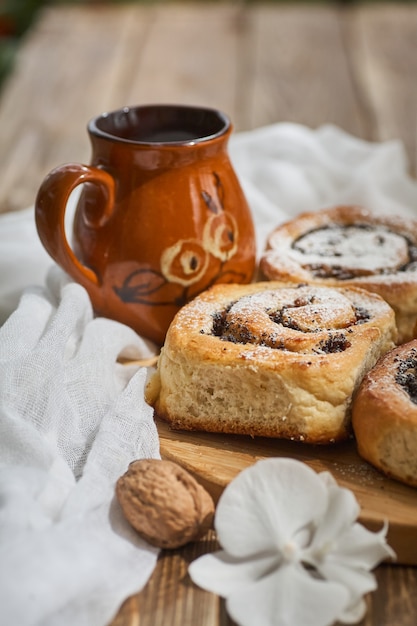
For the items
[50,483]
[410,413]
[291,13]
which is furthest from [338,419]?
[291,13]

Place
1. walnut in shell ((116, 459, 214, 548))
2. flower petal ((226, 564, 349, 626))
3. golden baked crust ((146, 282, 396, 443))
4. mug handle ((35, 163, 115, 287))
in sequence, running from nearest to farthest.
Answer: flower petal ((226, 564, 349, 626))
walnut in shell ((116, 459, 214, 548))
golden baked crust ((146, 282, 396, 443))
mug handle ((35, 163, 115, 287))

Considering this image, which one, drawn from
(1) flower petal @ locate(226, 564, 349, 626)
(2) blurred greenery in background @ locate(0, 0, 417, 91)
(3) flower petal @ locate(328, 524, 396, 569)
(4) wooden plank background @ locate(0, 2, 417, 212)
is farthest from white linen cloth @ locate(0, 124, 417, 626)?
(2) blurred greenery in background @ locate(0, 0, 417, 91)

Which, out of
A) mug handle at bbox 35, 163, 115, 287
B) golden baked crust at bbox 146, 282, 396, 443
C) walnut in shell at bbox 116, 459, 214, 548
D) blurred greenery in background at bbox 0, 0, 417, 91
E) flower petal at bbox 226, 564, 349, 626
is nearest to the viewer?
flower petal at bbox 226, 564, 349, 626

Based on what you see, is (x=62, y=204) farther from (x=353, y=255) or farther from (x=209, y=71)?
(x=209, y=71)

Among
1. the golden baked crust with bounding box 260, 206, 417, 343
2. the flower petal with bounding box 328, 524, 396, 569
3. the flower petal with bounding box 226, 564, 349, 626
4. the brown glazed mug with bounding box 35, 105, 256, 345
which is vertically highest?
the brown glazed mug with bounding box 35, 105, 256, 345

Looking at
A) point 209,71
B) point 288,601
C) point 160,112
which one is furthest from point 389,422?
point 209,71

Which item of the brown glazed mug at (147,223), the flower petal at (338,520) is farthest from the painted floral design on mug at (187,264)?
the flower petal at (338,520)

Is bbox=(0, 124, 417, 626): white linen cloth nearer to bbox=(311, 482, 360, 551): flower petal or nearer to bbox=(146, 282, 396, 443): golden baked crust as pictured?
bbox=(146, 282, 396, 443): golden baked crust
